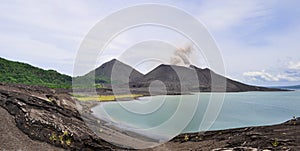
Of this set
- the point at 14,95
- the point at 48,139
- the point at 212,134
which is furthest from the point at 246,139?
the point at 14,95

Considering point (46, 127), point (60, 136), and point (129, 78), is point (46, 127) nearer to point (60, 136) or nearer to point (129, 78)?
point (60, 136)

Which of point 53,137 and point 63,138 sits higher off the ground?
point 53,137

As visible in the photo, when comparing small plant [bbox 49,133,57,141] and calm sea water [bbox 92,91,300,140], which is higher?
small plant [bbox 49,133,57,141]

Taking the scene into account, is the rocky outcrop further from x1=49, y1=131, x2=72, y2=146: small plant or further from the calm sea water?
the calm sea water

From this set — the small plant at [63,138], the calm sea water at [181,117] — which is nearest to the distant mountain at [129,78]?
the calm sea water at [181,117]

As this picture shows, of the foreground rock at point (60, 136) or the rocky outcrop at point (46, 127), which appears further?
the rocky outcrop at point (46, 127)

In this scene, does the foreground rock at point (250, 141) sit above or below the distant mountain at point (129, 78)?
below

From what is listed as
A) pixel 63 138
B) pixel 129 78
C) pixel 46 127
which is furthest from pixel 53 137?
pixel 129 78

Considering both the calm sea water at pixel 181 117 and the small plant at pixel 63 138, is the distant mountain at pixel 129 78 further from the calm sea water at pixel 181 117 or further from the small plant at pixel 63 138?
the small plant at pixel 63 138

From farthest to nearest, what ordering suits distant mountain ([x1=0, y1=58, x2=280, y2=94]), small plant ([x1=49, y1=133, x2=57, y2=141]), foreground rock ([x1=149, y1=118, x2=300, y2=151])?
distant mountain ([x1=0, y1=58, x2=280, y2=94]) < small plant ([x1=49, y1=133, x2=57, y2=141]) < foreground rock ([x1=149, y1=118, x2=300, y2=151])

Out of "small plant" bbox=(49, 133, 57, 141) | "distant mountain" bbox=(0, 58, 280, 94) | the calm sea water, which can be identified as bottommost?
the calm sea water

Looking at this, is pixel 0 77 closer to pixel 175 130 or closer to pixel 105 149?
pixel 175 130

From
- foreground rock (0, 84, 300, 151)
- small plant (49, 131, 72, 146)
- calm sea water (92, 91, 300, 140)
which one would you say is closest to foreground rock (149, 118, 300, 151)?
foreground rock (0, 84, 300, 151)

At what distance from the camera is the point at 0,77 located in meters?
54.7
